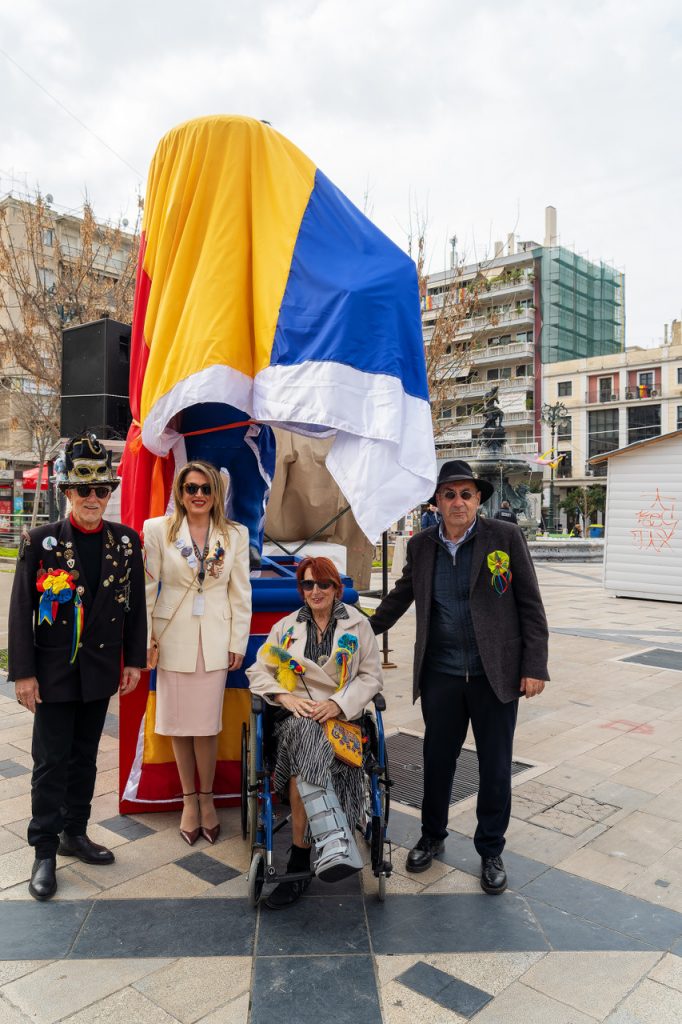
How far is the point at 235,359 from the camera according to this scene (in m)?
3.60

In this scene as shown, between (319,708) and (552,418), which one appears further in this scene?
(552,418)

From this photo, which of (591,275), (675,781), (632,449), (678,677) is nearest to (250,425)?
(675,781)

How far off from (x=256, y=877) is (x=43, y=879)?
913 millimetres

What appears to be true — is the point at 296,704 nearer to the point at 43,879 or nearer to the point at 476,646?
the point at 476,646

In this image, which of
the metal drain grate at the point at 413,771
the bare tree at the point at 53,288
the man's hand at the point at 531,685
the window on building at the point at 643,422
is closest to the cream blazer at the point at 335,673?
the man's hand at the point at 531,685

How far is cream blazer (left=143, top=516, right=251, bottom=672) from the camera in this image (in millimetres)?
3617

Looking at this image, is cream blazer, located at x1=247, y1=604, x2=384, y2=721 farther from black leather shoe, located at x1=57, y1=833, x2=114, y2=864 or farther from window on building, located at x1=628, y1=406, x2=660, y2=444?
window on building, located at x1=628, y1=406, x2=660, y2=444

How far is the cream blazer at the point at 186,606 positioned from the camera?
11.9 feet

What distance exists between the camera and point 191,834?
144 inches

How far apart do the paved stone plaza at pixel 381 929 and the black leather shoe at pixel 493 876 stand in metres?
0.04

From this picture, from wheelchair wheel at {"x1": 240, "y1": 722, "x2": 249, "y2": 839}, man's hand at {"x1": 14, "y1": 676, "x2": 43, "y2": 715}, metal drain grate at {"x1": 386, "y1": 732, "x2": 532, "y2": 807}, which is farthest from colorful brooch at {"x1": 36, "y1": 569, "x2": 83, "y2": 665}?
metal drain grate at {"x1": 386, "y1": 732, "x2": 532, "y2": 807}

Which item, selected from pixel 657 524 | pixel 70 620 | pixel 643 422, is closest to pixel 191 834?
pixel 70 620

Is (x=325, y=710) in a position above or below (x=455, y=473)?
below

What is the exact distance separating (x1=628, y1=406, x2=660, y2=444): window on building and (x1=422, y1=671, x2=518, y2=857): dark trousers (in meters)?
47.7
